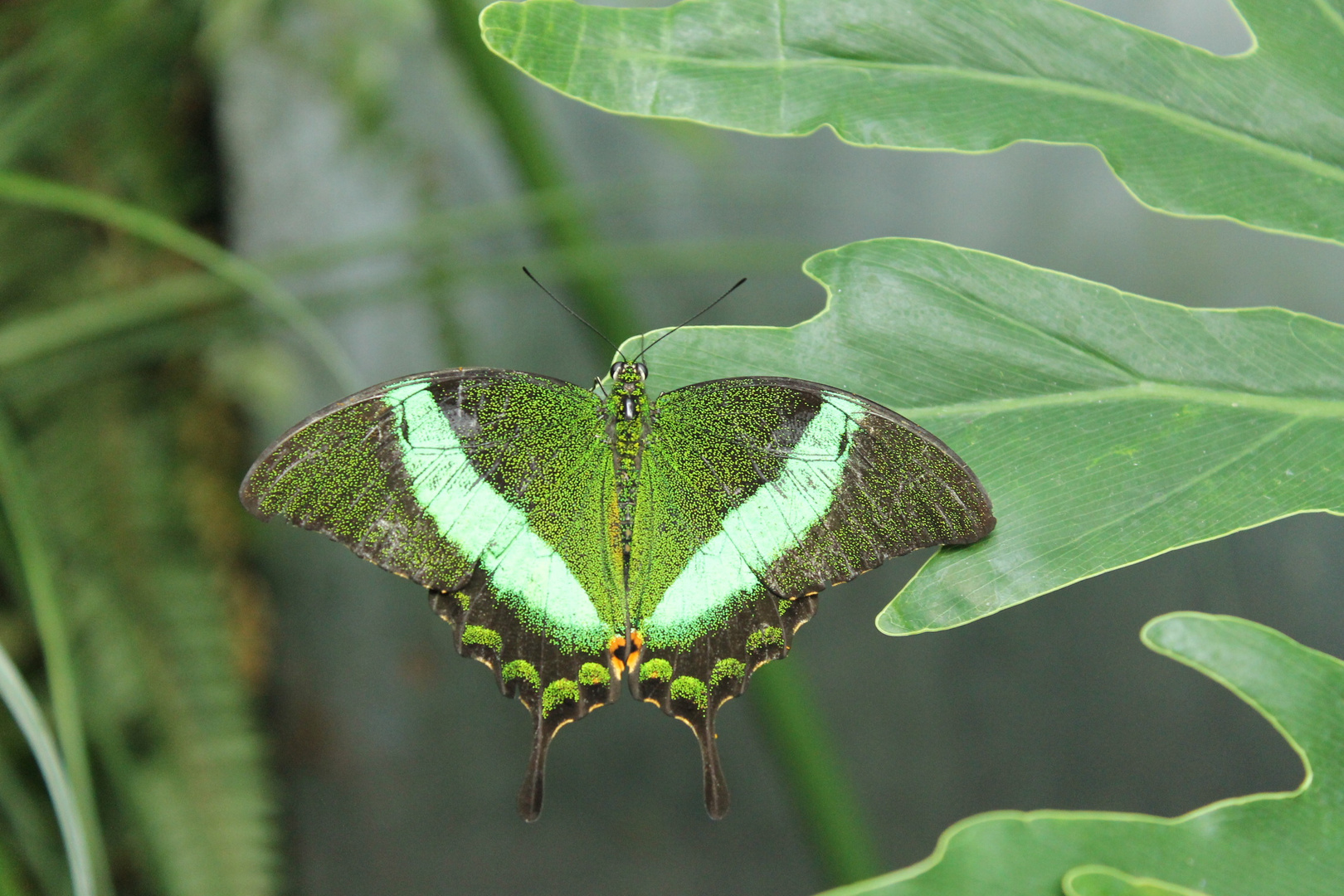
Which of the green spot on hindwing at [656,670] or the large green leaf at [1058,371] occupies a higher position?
the large green leaf at [1058,371]

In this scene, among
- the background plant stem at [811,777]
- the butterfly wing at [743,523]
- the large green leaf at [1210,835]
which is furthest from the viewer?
the background plant stem at [811,777]

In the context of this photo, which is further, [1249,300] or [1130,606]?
[1130,606]

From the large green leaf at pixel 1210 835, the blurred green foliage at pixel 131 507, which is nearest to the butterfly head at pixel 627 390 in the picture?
the large green leaf at pixel 1210 835

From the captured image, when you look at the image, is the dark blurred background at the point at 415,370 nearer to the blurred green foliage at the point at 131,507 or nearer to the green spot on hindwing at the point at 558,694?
the blurred green foliage at the point at 131,507

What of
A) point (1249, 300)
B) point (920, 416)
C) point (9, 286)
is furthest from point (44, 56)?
point (1249, 300)

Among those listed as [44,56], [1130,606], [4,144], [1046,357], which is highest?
[44,56]

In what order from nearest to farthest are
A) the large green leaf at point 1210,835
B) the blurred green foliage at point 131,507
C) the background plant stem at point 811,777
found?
the large green leaf at point 1210,835
the background plant stem at point 811,777
the blurred green foliage at point 131,507

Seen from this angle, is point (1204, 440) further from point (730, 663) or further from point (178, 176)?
point (178, 176)

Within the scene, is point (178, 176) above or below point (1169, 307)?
above
